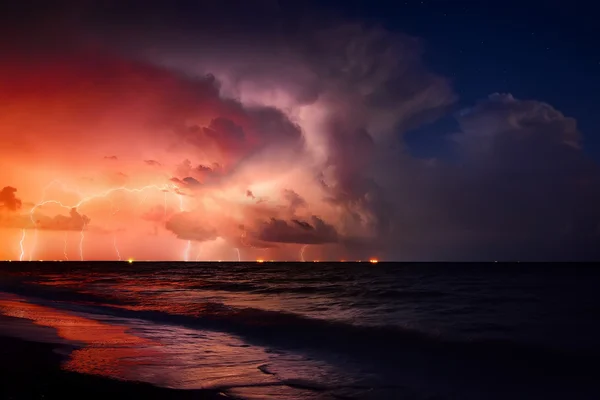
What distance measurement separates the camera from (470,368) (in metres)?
12.8

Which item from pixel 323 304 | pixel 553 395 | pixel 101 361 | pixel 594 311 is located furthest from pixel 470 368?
pixel 594 311

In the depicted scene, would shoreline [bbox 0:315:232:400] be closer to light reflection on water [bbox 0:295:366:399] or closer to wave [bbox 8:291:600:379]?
light reflection on water [bbox 0:295:366:399]

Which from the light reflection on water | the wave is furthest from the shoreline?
the wave

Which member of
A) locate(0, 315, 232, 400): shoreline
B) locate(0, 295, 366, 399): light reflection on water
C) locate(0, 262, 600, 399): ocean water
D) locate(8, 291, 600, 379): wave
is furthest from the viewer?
locate(8, 291, 600, 379): wave

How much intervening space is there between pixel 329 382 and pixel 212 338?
721cm

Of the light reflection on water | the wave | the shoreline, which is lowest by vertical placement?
the wave

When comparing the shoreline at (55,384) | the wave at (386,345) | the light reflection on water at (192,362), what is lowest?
the wave at (386,345)

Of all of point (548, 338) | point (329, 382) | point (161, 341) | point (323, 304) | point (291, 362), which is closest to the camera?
point (329, 382)

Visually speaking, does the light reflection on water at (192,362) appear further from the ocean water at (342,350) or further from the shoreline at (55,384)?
the shoreline at (55,384)

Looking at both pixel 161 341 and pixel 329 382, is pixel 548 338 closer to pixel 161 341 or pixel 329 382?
pixel 329 382

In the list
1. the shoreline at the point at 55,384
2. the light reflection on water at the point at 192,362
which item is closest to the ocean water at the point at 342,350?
the light reflection on water at the point at 192,362

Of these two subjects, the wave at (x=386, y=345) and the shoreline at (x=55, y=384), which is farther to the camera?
the wave at (x=386, y=345)

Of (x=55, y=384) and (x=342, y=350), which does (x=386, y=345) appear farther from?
(x=55, y=384)

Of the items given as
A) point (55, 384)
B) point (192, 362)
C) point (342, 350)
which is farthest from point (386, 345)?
point (55, 384)
